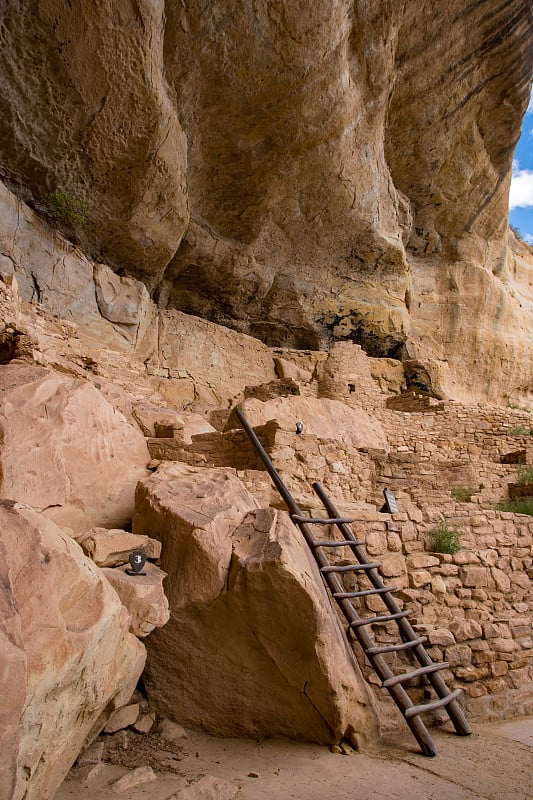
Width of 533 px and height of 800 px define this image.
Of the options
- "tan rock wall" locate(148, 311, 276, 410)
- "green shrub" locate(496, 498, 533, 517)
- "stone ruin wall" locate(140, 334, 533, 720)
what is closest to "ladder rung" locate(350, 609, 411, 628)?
"stone ruin wall" locate(140, 334, 533, 720)

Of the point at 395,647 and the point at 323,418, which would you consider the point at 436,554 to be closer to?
the point at 395,647

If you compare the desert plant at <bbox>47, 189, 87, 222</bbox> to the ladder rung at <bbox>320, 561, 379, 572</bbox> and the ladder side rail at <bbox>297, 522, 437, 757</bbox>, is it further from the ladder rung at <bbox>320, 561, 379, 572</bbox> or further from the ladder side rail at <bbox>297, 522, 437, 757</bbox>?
the ladder rung at <bbox>320, 561, 379, 572</bbox>

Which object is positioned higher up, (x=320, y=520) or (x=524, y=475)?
(x=524, y=475)

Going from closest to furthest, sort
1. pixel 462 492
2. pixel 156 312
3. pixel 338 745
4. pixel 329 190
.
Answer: pixel 338 745, pixel 462 492, pixel 329 190, pixel 156 312

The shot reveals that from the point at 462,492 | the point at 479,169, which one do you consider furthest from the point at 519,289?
the point at 462,492

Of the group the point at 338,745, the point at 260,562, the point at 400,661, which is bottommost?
the point at 338,745

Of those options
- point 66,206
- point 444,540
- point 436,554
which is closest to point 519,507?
point 444,540

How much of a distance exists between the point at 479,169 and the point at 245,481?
1294 cm

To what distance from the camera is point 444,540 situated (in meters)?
4.01

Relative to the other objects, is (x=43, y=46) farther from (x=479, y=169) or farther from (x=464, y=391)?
(x=464, y=391)

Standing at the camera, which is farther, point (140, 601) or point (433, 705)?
point (433, 705)

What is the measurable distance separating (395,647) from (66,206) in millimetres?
8650

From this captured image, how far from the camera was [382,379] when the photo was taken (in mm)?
13344

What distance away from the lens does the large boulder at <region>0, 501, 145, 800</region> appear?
5.19 ft
